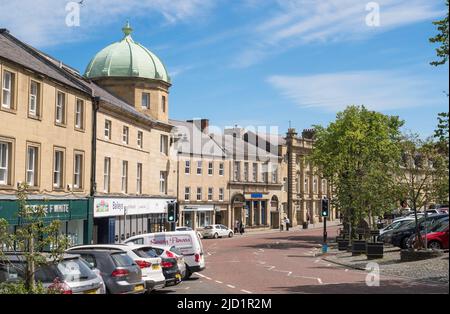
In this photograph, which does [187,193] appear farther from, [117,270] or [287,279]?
[117,270]

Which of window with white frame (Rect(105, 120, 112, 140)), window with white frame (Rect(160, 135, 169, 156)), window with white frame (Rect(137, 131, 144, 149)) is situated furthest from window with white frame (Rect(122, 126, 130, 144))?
window with white frame (Rect(160, 135, 169, 156))

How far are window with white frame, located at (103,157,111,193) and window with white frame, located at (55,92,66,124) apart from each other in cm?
675

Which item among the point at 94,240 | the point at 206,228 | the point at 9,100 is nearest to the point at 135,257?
the point at 9,100

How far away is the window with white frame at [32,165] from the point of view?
3139cm

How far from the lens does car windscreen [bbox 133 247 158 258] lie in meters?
20.1

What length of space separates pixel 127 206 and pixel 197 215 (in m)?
24.3

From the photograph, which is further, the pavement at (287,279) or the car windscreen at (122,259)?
the pavement at (287,279)

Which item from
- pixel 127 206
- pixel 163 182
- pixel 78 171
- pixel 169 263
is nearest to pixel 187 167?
pixel 163 182

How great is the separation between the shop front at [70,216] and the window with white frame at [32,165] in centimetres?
124

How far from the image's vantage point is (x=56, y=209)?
33031 millimetres

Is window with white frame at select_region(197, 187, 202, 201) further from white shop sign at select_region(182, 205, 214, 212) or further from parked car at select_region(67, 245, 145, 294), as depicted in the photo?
parked car at select_region(67, 245, 145, 294)

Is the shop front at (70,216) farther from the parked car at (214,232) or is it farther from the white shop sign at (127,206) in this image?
the parked car at (214,232)

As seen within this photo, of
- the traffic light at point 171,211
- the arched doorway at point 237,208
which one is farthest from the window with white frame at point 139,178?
the arched doorway at point 237,208
